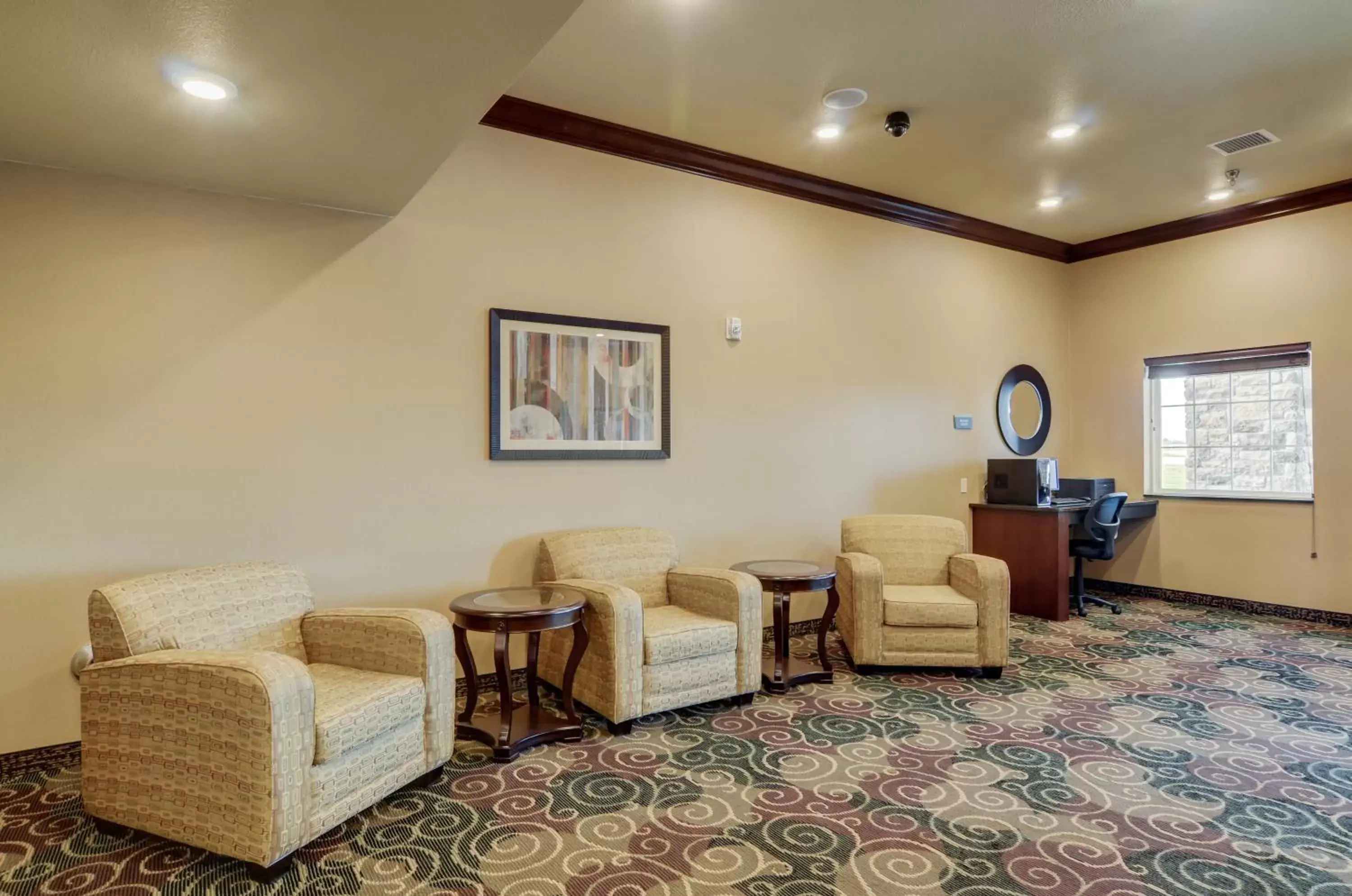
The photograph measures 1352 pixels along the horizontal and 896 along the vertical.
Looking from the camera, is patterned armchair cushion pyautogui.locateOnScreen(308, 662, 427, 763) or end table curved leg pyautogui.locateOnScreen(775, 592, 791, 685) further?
end table curved leg pyautogui.locateOnScreen(775, 592, 791, 685)

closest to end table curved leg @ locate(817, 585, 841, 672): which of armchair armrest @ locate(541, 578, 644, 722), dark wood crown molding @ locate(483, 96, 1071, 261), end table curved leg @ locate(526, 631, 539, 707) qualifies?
armchair armrest @ locate(541, 578, 644, 722)

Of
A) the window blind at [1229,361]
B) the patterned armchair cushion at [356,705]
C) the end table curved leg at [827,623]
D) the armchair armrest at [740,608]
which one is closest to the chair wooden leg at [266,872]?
the patterned armchair cushion at [356,705]

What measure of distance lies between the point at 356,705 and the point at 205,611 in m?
0.71

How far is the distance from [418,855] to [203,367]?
7.14ft

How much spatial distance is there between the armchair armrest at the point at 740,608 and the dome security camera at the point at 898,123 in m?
2.56

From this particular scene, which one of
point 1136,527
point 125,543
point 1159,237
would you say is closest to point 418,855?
point 125,543

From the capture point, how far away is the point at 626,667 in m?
3.11

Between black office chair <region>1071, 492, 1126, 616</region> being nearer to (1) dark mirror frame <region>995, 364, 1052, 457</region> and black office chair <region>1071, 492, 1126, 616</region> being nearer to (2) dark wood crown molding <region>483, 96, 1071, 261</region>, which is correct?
(1) dark mirror frame <region>995, 364, 1052, 457</region>

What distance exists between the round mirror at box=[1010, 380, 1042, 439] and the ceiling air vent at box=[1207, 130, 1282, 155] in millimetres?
2150

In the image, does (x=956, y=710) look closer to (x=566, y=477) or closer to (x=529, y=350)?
(x=566, y=477)

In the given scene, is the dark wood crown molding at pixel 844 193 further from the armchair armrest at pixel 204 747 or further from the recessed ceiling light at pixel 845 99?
the armchair armrest at pixel 204 747

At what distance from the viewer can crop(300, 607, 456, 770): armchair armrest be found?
104 inches

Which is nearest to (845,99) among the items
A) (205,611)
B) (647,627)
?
(647,627)

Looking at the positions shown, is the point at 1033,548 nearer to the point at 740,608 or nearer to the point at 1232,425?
the point at 1232,425
